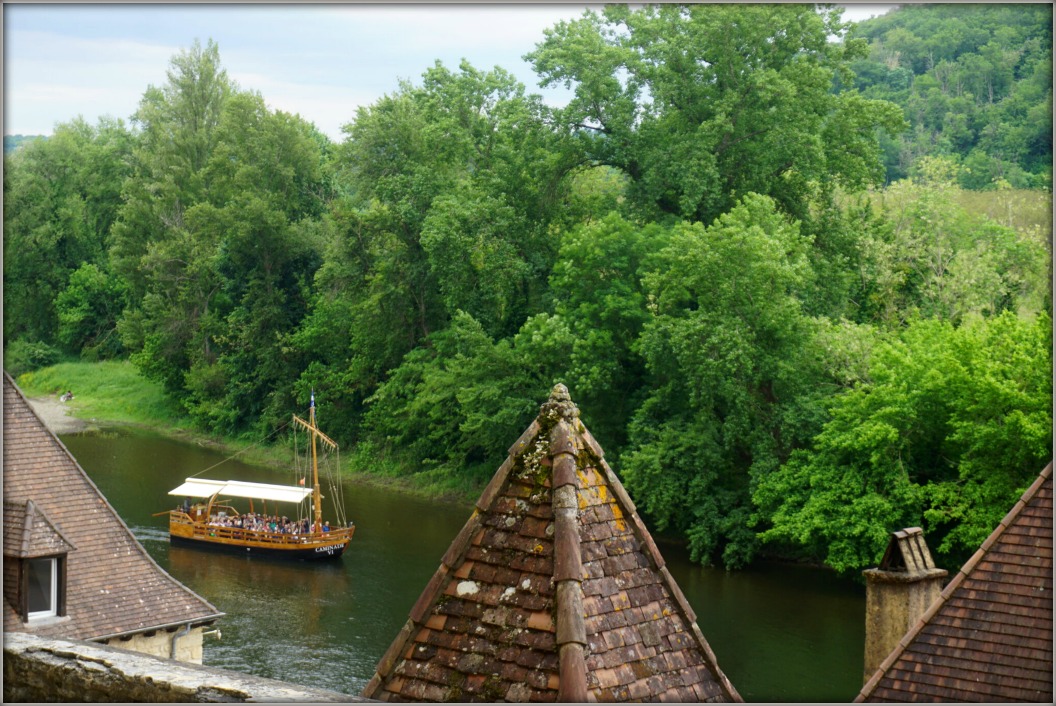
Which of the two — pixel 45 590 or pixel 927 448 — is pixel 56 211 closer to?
pixel 927 448

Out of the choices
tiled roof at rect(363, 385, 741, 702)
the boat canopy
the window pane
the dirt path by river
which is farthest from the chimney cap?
the dirt path by river

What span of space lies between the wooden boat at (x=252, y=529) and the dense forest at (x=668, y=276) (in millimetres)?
5572

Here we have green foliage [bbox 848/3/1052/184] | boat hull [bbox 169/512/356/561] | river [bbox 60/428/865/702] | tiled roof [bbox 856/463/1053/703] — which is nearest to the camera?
tiled roof [bbox 856/463/1053/703]

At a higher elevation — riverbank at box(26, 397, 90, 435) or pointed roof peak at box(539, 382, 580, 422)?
riverbank at box(26, 397, 90, 435)

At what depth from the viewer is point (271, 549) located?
33.8m

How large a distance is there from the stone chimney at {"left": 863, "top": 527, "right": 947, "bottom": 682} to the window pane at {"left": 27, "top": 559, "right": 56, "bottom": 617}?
353 inches

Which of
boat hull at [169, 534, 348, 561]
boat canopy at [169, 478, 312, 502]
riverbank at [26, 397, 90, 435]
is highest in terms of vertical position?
riverbank at [26, 397, 90, 435]

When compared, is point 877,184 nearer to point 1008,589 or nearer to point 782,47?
point 782,47

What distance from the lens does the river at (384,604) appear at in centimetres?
2353

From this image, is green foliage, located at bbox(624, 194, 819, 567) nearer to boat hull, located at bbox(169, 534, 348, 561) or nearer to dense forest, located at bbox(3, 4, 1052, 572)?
dense forest, located at bbox(3, 4, 1052, 572)

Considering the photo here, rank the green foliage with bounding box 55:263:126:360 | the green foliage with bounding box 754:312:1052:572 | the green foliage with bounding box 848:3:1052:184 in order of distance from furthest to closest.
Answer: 1. the green foliage with bounding box 55:263:126:360
2. the green foliage with bounding box 848:3:1052:184
3. the green foliage with bounding box 754:312:1052:572

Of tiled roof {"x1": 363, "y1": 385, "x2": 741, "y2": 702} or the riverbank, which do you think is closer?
tiled roof {"x1": 363, "y1": 385, "x2": 741, "y2": 702}

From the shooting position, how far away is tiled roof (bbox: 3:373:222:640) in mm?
14414

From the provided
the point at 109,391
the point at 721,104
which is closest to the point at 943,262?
the point at 721,104
